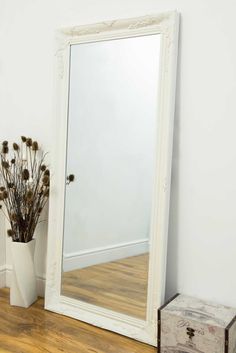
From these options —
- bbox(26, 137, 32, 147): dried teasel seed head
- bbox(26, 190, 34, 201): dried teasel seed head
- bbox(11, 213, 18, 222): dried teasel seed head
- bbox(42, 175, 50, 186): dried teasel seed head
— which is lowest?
bbox(11, 213, 18, 222): dried teasel seed head

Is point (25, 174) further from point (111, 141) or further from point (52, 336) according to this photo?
point (52, 336)

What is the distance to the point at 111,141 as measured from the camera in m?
2.49

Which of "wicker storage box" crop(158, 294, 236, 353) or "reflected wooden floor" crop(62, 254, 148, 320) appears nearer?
"wicker storage box" crop(158, 294, 236, 353)

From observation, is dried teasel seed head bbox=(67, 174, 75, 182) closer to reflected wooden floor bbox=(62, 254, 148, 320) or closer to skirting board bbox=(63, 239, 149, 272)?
skirting board bbox=(63, 239, 149, 272)

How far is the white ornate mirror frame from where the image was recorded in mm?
2273

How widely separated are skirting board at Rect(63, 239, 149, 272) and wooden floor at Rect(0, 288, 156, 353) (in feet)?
1.10

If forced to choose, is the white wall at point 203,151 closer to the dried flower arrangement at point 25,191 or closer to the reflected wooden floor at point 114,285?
the reflected wooden floor at point 114,285

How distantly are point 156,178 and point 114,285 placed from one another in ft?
2.30

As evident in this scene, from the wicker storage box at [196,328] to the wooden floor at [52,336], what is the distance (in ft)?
0.64

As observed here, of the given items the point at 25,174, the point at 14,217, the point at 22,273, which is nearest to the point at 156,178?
the point at 25,174

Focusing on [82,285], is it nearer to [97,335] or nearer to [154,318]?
[97,335]

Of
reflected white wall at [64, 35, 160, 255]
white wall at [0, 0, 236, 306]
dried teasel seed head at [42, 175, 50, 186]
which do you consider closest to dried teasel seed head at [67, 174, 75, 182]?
reflected white wall at [64, 35, 160, 255]

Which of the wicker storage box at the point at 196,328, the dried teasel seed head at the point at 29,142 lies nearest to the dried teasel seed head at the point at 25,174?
the dried teasel seed head at the point at 29,142

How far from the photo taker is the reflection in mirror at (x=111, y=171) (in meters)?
2.36
